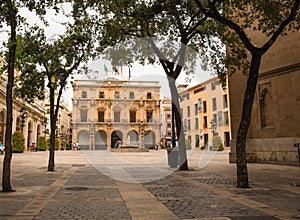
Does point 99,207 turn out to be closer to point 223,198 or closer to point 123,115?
point 223,198

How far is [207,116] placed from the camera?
54.4 meters

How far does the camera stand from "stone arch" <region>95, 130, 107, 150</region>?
64312mm

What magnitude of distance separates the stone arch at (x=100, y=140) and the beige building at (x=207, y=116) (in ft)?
62.0

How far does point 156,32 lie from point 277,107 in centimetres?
832

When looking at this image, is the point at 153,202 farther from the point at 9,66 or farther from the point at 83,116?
the point at 83,116

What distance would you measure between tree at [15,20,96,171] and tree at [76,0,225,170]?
3.43 feet

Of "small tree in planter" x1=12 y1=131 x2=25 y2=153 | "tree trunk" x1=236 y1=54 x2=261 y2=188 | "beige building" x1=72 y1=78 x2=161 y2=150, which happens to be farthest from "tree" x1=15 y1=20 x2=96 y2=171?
"beige building" x1=72 y1=78 x2=161 y2=150

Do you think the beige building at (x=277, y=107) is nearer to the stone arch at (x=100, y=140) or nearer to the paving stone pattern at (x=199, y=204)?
the paving stone pattern at (x=199, y=204)

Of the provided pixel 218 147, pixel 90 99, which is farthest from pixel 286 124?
pixel 90 99

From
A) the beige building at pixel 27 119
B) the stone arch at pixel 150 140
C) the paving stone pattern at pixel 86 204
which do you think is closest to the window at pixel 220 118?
the stone arch at pixel 150 140

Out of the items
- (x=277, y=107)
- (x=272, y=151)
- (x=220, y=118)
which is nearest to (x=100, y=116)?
(x=220, y=118)

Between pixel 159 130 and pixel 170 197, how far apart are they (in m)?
60.6

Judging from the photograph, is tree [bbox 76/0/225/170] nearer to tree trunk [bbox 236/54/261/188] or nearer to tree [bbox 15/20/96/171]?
tree [bbox 15/20/96/171]

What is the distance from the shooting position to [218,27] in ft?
46.9
